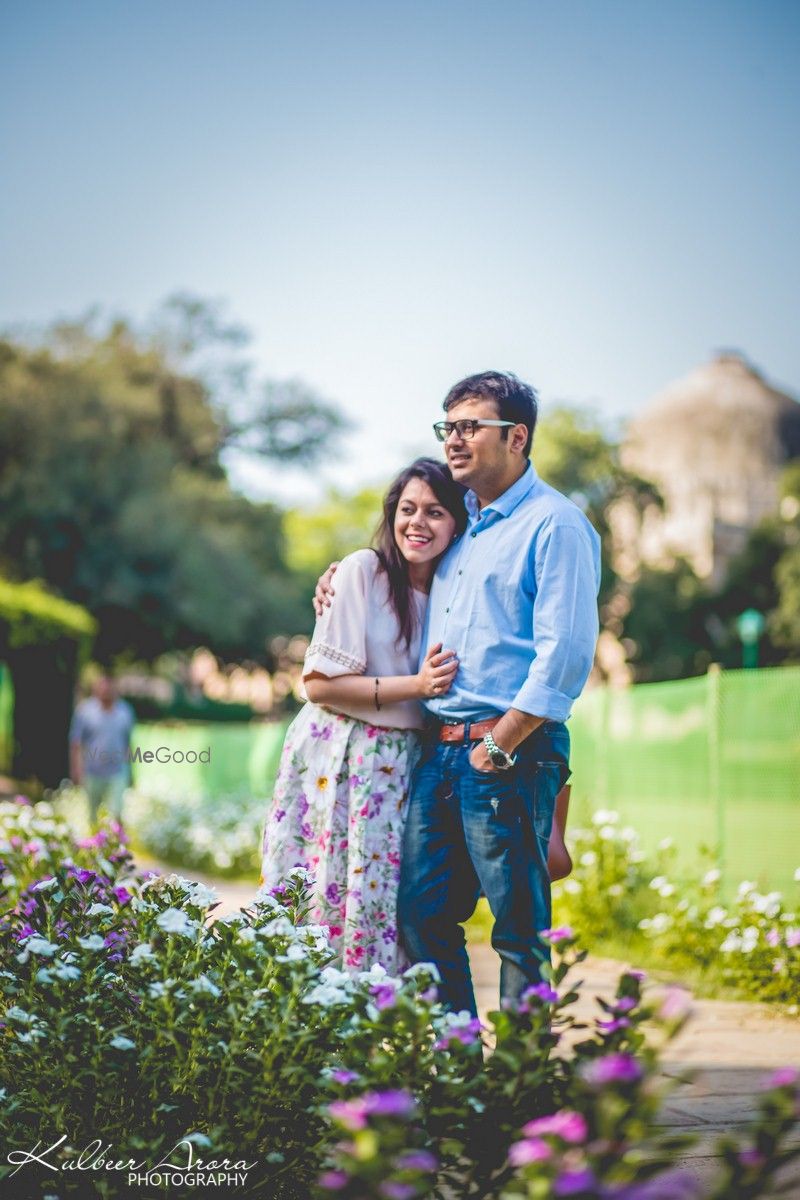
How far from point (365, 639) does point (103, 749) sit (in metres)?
9.55

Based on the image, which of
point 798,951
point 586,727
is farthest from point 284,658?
point 798,951

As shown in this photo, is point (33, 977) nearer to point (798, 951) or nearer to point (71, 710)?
point (798, 951)

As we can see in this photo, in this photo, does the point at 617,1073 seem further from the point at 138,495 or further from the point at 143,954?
the point at 138,495

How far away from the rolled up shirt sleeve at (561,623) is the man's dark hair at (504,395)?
0.39 metres

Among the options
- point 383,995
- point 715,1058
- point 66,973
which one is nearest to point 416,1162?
point 383,995

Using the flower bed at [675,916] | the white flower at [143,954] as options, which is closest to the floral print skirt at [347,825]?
the white flower at [143,954]

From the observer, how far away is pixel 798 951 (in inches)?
223

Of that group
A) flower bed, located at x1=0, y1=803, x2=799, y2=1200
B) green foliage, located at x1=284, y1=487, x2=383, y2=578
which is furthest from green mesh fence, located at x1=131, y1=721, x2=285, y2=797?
green foliage, located at x1=284, y1=487, x2=383, y2=578

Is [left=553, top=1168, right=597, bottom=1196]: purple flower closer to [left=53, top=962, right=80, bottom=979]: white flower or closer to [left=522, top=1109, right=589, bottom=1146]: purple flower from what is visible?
[left=522, top=1109, right=589, bottom=1146]: purple flower

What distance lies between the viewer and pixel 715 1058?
15.1ft

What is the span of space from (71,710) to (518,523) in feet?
60.8

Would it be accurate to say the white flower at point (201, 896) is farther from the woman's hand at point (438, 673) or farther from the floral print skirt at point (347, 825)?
the woman's hand at point (438, 673)

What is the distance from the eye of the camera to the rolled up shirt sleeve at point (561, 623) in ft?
10.9

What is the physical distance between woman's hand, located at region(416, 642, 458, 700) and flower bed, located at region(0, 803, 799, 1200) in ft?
2.02
